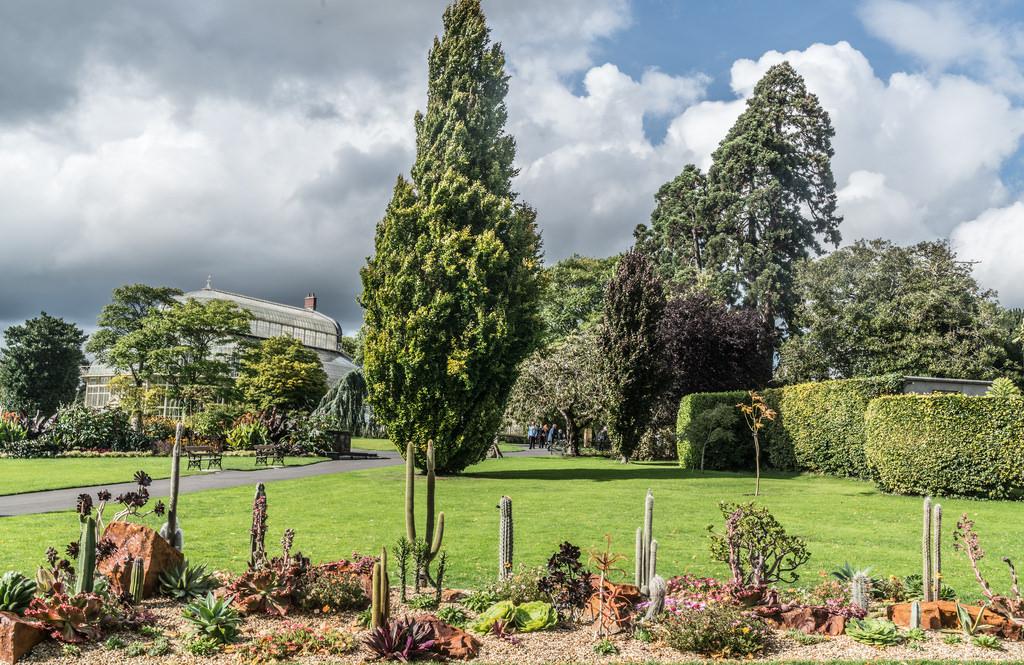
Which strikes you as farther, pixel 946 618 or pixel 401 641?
pixel 946 618

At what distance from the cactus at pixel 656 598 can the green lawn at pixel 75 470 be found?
1511 centimetres

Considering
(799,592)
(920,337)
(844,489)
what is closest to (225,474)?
(844,489)

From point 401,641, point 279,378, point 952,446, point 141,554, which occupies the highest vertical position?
point 279,378

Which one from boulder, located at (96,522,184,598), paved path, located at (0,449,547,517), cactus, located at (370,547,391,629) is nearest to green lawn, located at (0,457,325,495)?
paved path, located at (0,449,547,517)

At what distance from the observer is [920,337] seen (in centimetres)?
3491

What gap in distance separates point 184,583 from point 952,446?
1679 centimetres

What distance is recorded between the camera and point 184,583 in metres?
6.99

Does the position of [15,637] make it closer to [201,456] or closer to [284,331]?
[201,456]

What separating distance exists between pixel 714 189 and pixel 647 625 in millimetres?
41306

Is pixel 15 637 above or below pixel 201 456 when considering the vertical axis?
above

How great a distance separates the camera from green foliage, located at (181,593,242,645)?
19.1ft

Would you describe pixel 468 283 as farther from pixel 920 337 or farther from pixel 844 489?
pixel 920 337

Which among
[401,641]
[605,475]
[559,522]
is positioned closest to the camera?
[401,641]

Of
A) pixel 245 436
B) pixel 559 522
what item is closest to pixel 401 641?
pixel 559 522
